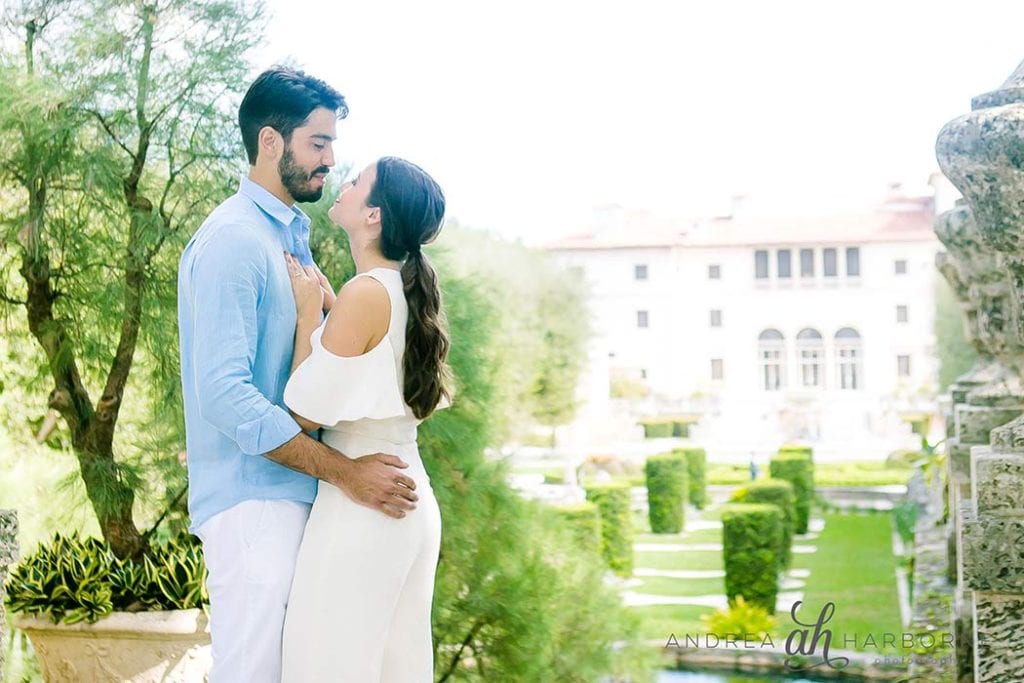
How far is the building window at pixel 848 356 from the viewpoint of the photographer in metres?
29.4

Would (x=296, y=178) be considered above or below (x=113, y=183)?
below

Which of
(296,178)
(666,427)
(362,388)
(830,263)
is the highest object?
(830,263)

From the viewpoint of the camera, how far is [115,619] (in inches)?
102

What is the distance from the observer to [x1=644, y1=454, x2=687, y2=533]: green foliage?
13203 mm

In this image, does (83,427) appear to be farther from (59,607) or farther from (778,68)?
(778,68)

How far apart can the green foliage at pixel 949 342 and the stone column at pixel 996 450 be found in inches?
525

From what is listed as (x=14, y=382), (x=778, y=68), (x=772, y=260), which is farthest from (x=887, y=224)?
(x=14, y=382)

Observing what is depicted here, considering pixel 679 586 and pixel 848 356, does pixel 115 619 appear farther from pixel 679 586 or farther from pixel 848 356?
pixel 848 356

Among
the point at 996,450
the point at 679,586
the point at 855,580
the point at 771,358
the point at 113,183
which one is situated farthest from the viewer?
the point at 771,358

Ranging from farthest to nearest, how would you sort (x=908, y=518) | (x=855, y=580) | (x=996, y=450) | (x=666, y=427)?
(x=666, y=427), (x=855, y=580), (x=908, y=518), (x=996, y=450)

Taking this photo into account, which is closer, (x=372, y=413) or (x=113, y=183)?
(x=372, y=413)

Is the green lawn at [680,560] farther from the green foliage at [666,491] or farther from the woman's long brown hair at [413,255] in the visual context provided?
the woman's long brown hair at [413,255]

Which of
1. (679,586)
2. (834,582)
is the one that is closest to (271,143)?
(834,582)

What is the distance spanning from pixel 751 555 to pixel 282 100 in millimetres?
6992
